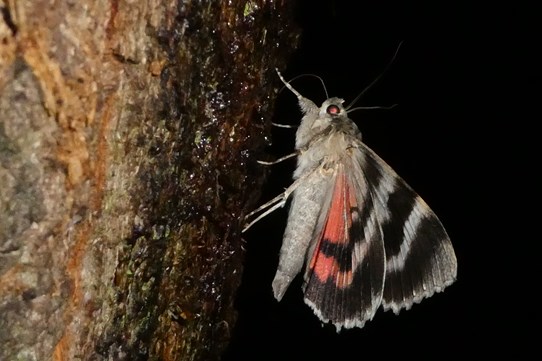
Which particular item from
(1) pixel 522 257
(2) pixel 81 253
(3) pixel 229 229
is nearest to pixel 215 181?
(3) pixel 229 229

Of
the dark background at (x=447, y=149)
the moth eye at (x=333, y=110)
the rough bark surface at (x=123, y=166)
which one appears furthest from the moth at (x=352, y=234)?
the dark background at (x=447, y=149)

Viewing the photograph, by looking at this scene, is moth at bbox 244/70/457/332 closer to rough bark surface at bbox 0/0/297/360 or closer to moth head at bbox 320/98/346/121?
moth head at bbox 320/98/346/121

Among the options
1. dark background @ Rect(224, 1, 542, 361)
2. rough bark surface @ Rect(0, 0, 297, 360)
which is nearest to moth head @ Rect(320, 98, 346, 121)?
rough bark surface @ Rect(0, 0, 297, 360)

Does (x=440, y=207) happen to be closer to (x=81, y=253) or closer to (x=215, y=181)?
(x=215, y=181)

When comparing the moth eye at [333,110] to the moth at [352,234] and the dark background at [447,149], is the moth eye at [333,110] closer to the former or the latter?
the moth at [352,234]

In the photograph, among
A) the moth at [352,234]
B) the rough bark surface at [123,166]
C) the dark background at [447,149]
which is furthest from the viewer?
the dark background at [447,149]

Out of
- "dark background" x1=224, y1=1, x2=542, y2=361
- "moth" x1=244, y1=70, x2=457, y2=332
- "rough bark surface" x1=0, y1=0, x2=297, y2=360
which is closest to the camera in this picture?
"rough bark surface" x1=0, y1=0, x2=297, y2=360
